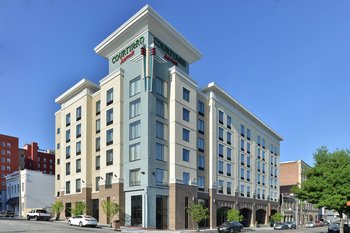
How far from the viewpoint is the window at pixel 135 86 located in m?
50.5

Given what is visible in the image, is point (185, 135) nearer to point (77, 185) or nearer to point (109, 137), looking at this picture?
point (109, 137)

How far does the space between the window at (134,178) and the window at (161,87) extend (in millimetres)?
10441

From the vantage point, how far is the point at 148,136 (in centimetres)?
4784

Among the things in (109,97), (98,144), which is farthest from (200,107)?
(98,144)

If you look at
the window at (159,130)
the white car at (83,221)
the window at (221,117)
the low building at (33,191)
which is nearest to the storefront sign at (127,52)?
the window at (159,130)

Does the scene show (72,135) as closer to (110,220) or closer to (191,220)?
(110,220)

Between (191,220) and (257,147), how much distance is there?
115ft

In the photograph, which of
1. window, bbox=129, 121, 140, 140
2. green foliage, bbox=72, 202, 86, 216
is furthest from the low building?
window, bbox=129, 121, 140, 140

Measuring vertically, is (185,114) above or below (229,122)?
above

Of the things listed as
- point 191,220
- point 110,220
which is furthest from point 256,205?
point 110,220

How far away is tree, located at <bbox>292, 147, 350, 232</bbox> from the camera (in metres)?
32.5

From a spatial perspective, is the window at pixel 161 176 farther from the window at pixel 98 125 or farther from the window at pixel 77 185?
the window at pixel 77 185

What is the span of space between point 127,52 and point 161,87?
716cm

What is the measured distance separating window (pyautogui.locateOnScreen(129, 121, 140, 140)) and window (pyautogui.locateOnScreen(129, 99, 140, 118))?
1156 millimetres
